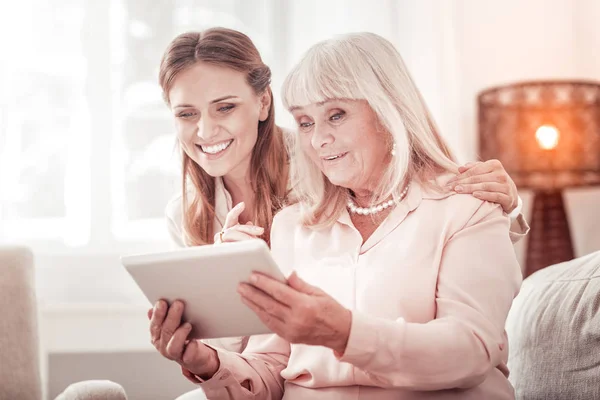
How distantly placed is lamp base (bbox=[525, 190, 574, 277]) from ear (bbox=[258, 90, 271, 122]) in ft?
4.19

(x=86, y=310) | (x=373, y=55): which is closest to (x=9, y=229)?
(x=86, y=310)

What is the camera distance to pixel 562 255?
110 inches

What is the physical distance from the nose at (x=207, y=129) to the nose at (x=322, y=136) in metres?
0.42

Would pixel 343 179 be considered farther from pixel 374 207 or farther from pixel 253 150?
pixel 253 150

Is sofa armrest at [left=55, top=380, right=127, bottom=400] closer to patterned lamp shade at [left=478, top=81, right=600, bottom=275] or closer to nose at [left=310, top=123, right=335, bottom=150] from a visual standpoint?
nose at [left=310, top=123, right=335, bottom=150]

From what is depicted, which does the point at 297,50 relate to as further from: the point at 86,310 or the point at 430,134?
the point at 430,134

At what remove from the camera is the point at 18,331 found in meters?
2.02

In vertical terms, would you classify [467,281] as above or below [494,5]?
below

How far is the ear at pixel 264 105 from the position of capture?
192 cm

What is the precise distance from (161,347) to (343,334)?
1.16ft

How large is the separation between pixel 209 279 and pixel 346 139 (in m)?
0.41

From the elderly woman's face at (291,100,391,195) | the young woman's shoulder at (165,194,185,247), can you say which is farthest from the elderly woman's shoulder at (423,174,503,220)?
the young woman's shoulder at (165,194,185,247)

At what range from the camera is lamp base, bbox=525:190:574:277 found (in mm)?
2785

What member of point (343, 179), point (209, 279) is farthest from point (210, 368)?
point (343, 179)
